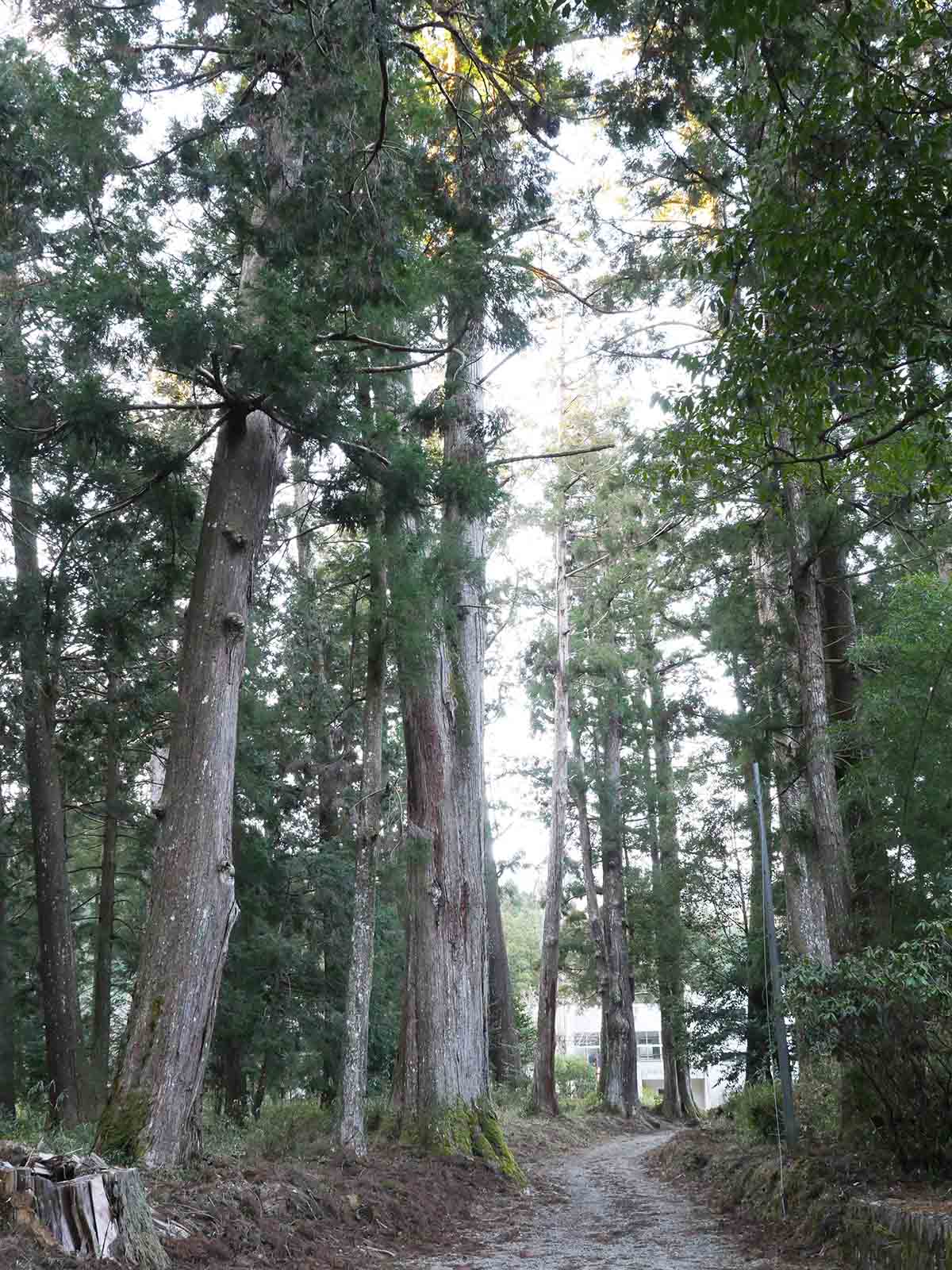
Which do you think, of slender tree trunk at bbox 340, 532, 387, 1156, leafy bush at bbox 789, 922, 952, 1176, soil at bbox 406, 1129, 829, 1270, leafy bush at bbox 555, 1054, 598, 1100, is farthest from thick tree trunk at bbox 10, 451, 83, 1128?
leafy bush at bbox 555, 1054, 598, 1100

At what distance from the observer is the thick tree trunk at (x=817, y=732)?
874cm

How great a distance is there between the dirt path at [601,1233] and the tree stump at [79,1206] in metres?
2.14

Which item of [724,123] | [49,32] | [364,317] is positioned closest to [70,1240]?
[364,317]

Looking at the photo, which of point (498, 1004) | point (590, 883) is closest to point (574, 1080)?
point (590, 883)

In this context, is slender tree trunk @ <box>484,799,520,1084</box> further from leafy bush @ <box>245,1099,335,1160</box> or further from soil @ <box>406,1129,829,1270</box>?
soil @ <box>406,1129,829,1270</box>

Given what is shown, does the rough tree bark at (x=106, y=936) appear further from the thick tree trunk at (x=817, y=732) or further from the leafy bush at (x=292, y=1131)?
the thick tree trunk at (x=817, y=732)

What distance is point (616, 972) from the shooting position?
23484 mm

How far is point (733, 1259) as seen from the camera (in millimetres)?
6117

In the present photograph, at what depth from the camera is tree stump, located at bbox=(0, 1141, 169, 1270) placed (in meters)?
4.22

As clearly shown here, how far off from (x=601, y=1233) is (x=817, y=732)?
15.3 feet

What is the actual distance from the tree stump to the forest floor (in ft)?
0.54

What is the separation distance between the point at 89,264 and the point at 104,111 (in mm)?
1255

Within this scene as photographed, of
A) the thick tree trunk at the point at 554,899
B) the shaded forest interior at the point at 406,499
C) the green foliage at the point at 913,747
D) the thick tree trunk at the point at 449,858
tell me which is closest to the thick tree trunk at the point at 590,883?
the thick tree trunk at the point at 554,899

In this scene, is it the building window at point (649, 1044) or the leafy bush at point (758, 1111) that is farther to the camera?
the building window at point (649, 1044)
